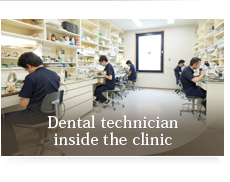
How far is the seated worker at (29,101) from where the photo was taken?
6.17ft

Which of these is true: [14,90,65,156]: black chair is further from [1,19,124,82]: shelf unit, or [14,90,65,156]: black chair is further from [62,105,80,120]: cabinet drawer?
[1,19,124,82]: shelf unit

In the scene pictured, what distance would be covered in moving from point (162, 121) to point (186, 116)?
665mm

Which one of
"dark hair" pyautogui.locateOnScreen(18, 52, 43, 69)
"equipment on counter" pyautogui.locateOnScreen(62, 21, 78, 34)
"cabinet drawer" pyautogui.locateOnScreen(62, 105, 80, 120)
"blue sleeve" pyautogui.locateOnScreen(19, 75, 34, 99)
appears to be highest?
"equipment on counter" pyautogui.locateOnScreen(62, 21, 78, 34)

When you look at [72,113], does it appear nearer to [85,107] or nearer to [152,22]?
[85,107]

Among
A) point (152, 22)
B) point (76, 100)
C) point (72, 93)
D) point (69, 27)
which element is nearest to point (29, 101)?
point (72, 93)

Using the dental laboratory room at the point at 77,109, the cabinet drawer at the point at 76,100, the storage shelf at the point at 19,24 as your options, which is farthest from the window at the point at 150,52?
the storage shelf at the point at 19,24

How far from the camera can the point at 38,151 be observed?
6.74ft

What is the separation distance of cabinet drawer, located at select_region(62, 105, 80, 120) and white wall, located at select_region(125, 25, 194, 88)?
5369mm

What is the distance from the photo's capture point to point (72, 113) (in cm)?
324

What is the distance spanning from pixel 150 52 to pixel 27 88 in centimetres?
700

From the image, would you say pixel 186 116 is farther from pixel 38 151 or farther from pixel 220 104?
pixel 38 151

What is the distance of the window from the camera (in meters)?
7.84

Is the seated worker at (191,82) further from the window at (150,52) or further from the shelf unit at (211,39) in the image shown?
the window at (150,52)

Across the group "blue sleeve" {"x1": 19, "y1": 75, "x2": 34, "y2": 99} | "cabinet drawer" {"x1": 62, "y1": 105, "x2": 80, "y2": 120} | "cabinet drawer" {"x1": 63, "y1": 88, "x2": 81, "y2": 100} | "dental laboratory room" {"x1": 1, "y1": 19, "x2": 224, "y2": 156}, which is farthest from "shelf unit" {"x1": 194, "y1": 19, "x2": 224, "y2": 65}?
"blue sleeve" {"x1": 19, "y1": 75, "x2": 34, "y2": 99}
